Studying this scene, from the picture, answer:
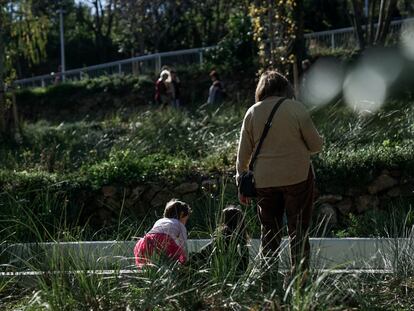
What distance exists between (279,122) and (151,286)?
1.62m

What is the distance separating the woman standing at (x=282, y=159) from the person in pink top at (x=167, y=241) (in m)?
0.56

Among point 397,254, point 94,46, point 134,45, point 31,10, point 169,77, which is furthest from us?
point 94,46

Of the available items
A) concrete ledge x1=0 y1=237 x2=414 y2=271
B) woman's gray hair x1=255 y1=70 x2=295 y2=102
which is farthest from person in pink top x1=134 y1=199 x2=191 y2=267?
woman's gray hair x1=255 y1=70 x2=295 y2=102

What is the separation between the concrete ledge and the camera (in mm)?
5207

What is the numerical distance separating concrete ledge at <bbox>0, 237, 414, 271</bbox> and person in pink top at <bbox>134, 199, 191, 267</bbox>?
14 cm

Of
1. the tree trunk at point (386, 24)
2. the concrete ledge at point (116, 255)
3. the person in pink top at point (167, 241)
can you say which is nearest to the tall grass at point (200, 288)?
the concrete ledge at point (116, 255)

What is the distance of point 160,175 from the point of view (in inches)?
387

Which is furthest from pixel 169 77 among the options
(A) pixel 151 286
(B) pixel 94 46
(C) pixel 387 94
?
(B) pixel 94 46

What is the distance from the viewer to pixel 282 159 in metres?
5.73

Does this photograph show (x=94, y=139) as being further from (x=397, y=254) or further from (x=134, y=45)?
(x=134, y=45)

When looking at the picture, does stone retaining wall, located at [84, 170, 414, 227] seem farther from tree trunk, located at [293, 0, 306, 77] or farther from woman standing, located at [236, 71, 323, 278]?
tree trunk, located at [293, 0, 306, 77]

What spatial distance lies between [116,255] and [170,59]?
20.2 meters

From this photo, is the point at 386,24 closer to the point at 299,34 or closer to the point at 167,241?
the point at 299,34

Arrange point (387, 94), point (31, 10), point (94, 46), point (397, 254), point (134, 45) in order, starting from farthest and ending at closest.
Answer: point (94, 46) < point (134, 45) < point (31, 10) < point (387, 94) < point (397, 254)
